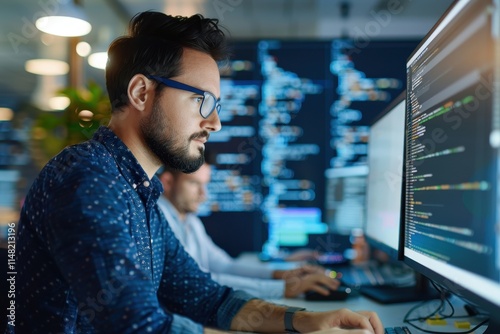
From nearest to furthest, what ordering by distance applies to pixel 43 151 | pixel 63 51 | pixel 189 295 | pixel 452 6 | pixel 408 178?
pixel 452 6 → pixel 408 178 → pixel 189 295 → pixel 43 151 → pixel 63 51

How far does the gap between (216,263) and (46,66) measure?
2082 millimetres

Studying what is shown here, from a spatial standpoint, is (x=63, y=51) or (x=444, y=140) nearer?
(x=444, y=140)

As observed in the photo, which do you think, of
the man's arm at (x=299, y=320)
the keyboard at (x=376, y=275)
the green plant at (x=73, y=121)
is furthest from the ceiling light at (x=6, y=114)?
the man's arm at (x=299, y=320)

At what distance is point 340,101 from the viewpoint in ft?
13.9

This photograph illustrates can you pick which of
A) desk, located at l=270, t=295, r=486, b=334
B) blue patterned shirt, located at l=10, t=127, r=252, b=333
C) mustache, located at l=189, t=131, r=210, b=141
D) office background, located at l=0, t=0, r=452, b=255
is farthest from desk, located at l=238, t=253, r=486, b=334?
office background, located at l=0, t=0, r=452, b=255

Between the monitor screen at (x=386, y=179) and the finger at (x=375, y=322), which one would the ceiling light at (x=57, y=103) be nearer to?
the monitor screen at (x=386, y=179)

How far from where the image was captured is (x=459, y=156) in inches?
35.8

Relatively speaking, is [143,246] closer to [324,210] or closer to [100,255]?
[100,255]

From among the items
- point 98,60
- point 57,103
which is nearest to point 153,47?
point 57,103

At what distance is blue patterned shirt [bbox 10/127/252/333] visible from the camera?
875 millimetres

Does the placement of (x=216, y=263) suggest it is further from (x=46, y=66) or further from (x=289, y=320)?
(x=46, y=66)

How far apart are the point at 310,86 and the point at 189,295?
3.07 m

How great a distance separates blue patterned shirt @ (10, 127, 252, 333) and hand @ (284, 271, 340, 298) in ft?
1.64

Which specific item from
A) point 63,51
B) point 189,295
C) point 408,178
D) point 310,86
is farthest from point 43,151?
point 408,178
